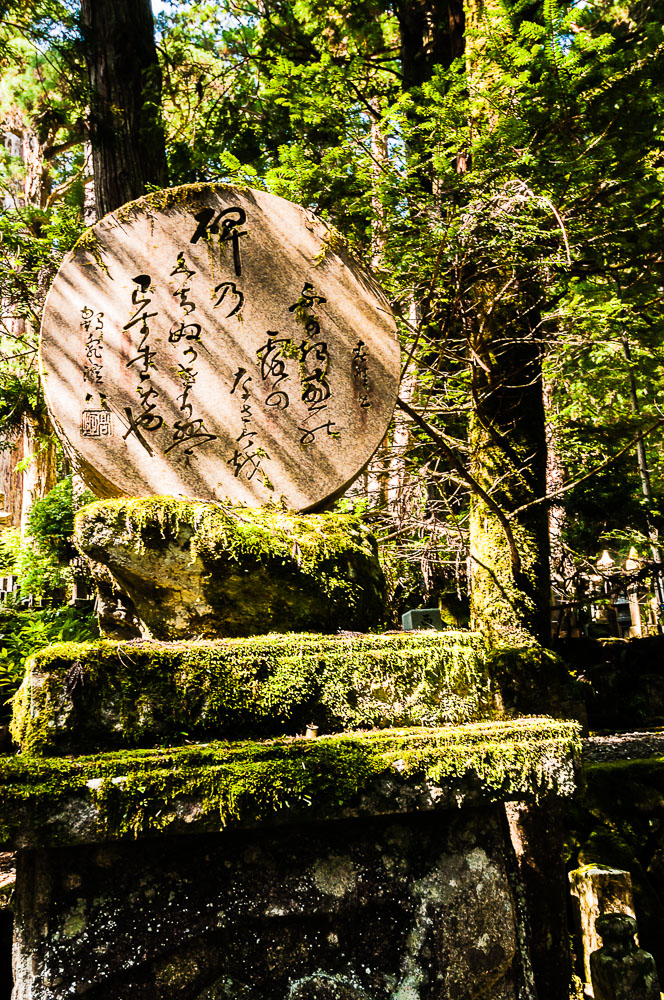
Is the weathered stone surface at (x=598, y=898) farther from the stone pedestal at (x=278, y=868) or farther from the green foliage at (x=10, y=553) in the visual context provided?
the green foliage at (x=10, y=553)

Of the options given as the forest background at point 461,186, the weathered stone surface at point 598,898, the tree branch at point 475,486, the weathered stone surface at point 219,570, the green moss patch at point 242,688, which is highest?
the forest background at point 461,186

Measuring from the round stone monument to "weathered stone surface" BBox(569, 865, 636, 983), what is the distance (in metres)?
3.08

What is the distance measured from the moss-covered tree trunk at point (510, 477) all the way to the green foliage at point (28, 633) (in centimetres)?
406

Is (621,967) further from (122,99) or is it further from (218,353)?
(122,99)

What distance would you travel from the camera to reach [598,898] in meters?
4.02

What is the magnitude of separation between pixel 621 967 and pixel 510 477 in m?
3.03

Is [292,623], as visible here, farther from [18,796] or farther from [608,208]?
[608,208]

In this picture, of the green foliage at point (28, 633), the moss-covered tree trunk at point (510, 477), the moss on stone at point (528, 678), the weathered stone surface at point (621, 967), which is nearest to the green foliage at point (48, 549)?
the green foliage at point (28, 633)

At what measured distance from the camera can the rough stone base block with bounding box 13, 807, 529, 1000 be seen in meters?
1.59

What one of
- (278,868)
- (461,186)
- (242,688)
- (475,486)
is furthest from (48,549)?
(278,868)

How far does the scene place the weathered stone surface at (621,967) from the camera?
9.22 feet

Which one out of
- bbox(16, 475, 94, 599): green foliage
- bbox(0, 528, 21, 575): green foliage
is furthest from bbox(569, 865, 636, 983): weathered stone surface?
bbox(0, 528, 21, 575): green foliage

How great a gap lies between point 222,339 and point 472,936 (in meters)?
2.13

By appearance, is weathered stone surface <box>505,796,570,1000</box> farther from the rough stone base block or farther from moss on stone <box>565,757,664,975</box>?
the rough stone base block
